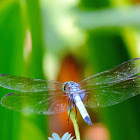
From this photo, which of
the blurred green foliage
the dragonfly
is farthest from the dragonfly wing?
the blurred green foliage

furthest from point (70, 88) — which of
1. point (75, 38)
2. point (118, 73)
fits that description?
point (75, 38)

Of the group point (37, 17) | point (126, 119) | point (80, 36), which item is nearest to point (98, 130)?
point (126, 119)

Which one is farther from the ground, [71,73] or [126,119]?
[71,73]

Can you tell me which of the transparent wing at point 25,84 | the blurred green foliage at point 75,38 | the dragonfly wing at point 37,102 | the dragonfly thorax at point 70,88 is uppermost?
the blurred green foliage at point 75,38

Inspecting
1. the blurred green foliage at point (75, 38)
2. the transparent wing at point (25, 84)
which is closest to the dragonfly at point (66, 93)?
the transparent wing at point (25, 84)

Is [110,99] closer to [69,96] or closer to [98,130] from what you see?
[69,96]

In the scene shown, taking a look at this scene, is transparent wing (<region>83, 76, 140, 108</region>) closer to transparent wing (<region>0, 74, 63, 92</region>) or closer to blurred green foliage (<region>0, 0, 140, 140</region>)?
transparent wing (<region>0, 74, 63, 92</region>)

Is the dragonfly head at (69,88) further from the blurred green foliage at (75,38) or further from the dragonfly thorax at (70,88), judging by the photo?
the blurred green foliage at (75,38)
